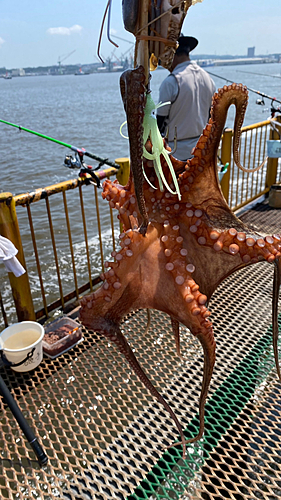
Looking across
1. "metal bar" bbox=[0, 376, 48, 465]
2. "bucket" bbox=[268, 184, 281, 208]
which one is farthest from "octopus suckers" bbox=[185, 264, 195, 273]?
"bucket" bbox=[268, 184, 281, 208]

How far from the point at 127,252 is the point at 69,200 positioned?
1163cm

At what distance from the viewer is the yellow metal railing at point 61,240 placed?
3976 millimetres

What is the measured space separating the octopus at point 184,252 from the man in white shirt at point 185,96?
2.39 metres

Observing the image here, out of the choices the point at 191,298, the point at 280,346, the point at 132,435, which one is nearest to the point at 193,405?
the point at 132,435

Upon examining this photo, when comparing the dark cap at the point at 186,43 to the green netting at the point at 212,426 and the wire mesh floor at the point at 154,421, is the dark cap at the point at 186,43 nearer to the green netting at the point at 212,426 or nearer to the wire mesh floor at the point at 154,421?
the wire mesh floor at the point at 154,421

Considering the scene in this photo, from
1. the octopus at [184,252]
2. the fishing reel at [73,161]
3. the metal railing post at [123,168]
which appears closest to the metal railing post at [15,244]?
the fishing reel at [73,161]

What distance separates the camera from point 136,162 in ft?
4.11

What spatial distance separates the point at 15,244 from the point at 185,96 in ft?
8.21

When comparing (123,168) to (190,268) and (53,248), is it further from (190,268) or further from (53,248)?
(190,268)

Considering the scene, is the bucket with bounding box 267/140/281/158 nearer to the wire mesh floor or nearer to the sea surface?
the sea surface

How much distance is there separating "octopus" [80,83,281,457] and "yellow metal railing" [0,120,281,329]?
7.46ft

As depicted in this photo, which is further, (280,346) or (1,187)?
(1,187)

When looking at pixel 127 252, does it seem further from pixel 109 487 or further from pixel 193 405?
pixel 193 405

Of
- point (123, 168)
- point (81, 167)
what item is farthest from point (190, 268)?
point (123, 168)
